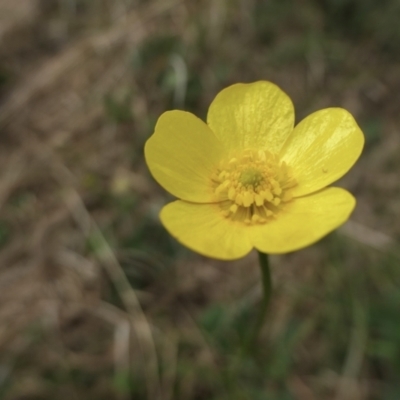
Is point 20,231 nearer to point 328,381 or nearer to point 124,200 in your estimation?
point 124,200

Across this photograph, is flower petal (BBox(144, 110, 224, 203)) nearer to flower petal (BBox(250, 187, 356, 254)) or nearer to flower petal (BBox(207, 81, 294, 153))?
flower petal (BBox(207, 81, 294, 153))

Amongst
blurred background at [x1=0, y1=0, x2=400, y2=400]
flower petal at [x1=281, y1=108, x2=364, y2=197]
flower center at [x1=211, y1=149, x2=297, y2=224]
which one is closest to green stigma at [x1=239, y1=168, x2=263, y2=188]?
flower center at [x1=211, y1=149, x2=297, y2=224]

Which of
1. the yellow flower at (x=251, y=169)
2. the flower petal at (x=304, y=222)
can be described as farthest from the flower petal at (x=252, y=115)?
the flower petal at (x=304, y=222)

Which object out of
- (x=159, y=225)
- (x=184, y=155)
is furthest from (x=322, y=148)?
(x=159, y=225)

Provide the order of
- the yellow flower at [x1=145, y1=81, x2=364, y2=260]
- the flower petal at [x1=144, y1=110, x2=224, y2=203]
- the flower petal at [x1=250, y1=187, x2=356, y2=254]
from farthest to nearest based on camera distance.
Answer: the flower petal at [x1=144, y1=110, x2=224, y2=203] < the yellow flower at [x1=145, y1=81, x2=364, y2=260] < the flower petal at [x1=250, y1=187, x2=356, y2=254]

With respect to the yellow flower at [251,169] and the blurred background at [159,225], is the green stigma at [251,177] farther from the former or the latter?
the blurred background at [159,225]

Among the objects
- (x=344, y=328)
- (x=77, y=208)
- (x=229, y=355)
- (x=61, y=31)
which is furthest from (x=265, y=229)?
(x=61, y=31)
